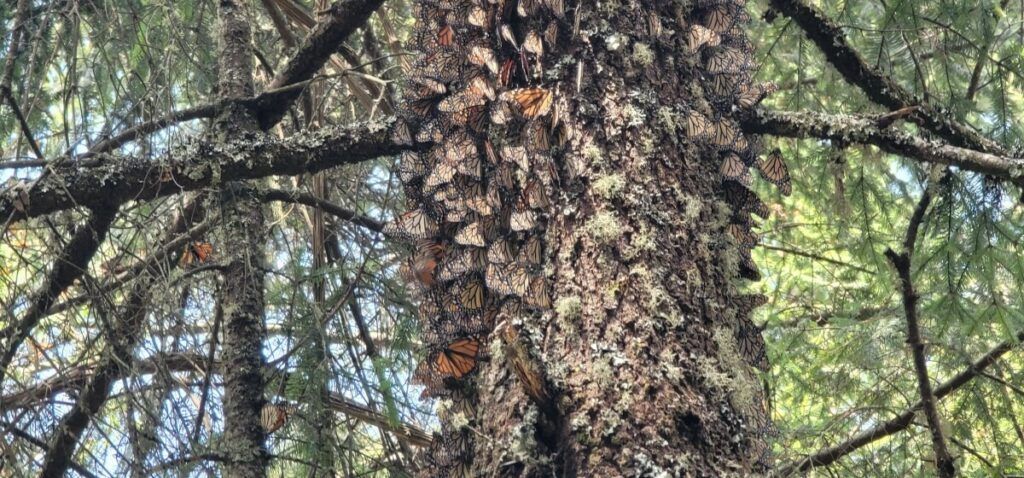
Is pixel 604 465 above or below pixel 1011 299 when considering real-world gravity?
below

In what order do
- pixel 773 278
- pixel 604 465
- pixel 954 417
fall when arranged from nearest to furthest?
1. pixel 604 465
2. pixel 954 417
3. pixel 773 278

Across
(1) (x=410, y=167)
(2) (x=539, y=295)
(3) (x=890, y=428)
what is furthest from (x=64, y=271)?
(3) (x=890, y=428)

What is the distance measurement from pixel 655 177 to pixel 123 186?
4.40 feet

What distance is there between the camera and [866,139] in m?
2.29

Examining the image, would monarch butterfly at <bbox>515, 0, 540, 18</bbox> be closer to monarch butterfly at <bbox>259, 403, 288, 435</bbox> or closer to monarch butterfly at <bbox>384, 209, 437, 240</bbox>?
monarch butterfly at <bbox>384, 209, 437, 240</bbox>

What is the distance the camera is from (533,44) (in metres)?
2.12

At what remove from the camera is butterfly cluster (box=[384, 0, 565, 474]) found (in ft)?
6.52

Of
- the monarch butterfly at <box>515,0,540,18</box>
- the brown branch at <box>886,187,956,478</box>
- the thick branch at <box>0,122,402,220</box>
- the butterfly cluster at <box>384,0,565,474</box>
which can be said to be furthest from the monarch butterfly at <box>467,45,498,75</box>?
the brown branch at <box>886,187,956,478</box>

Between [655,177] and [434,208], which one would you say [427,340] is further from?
[655,177]

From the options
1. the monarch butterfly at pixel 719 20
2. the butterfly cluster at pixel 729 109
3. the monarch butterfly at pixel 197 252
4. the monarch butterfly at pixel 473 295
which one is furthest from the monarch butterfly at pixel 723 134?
the monarch butterfly at pixel 197 252

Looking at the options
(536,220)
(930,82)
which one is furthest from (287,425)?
(930,82)

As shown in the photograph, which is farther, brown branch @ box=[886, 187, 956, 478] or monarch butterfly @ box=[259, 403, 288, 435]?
brown branch @ box=[886, 187, 956, 478]

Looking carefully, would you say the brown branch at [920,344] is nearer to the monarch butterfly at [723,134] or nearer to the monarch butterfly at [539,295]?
the monarch butterfly at [723,134]

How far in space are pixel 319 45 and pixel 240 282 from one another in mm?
734
